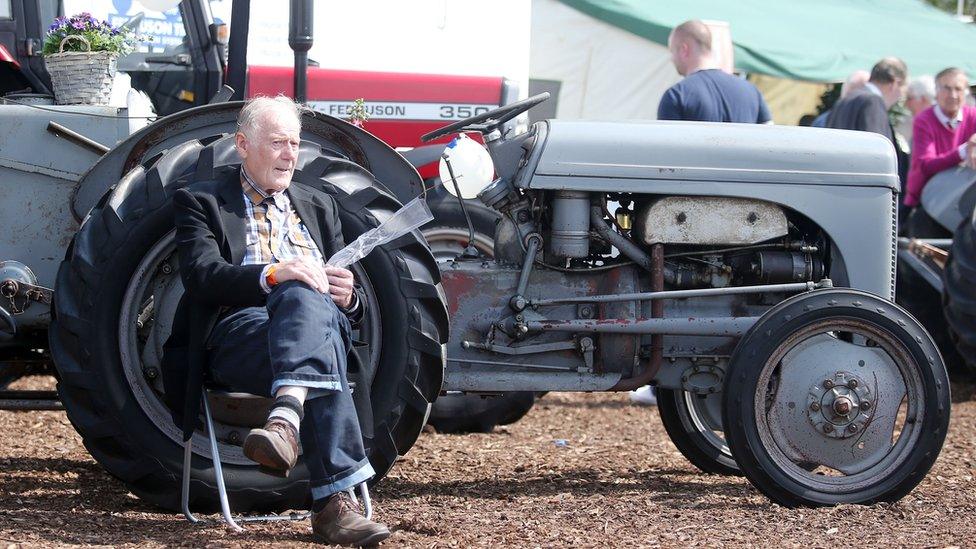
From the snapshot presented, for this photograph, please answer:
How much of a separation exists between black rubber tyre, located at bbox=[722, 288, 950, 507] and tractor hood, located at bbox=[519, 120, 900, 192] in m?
0.52

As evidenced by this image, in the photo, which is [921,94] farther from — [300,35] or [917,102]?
[300,35]

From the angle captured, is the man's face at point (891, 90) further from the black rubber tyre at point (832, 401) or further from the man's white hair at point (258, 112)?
the man's white hair at point (258, 112)

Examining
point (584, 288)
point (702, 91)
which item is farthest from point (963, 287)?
point (584, 288)

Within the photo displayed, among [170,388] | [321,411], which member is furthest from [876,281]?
[170,388]

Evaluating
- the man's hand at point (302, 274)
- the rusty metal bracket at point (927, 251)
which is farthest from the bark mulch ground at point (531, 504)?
the rusty metal bracket at point (927, 251)

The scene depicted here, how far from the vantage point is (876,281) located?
513 cm

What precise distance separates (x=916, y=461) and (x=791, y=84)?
34.0 feet

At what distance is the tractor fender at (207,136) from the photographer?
4785 millimetres

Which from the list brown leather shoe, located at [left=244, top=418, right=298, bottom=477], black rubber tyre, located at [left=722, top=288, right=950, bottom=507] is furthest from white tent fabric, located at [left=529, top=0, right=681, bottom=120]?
brown leather shoe, located at [left=244, top=418, right=298, bottom=477]

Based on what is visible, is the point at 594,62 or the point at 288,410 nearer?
the point at 288,410

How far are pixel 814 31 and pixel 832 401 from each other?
33.8 ft

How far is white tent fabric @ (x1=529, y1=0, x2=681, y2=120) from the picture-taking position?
13125mm

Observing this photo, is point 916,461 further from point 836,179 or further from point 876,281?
point 836,179

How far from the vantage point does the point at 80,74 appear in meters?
5.16
